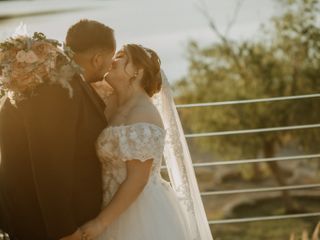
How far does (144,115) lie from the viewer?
8.65 feet

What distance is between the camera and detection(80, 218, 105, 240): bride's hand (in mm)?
2506

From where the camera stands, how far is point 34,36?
8.13ft

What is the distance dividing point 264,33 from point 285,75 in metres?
1.96

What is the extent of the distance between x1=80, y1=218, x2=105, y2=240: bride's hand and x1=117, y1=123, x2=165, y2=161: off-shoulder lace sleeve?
0.67 feet

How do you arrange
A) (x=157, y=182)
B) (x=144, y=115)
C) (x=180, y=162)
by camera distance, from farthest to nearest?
(x=180, y=162) → (x=157, y=182) → (x=144, y=115)

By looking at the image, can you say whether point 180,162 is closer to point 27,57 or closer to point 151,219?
point 151,219

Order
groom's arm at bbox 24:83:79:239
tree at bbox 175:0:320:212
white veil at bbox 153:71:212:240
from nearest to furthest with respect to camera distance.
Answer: groom's arm at bbox 24:83:79:239 < white veil at bbox 153:71:212:240 < tree at bbox 175:0:320:212

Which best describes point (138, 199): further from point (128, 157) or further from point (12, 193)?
point (12, 193)

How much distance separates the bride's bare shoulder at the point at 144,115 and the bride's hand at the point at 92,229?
321 mm

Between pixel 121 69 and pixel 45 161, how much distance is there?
0.42 meters

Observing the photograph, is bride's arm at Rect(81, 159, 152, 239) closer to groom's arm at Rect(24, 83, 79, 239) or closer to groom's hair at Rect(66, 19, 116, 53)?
groom's arm at Rect(24, 83, 79, 239)

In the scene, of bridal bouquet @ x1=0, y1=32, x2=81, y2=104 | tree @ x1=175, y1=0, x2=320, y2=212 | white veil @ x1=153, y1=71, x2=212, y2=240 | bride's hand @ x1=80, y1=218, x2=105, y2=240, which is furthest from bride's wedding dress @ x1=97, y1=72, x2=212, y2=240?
tree @ x1=175, y1=0, x2=320, y2=212

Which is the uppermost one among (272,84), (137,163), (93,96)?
(93,96)

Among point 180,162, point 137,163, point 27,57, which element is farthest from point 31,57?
point 180,162
